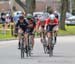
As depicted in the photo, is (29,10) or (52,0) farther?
(52,0)

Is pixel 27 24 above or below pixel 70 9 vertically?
above

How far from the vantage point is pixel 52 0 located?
90562 mm

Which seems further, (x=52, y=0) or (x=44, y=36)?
(x=52, y=0)

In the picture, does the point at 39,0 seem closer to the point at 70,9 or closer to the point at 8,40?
the point at 70,9

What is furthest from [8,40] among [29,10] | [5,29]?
[29,10]

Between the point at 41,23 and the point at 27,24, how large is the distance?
1698mm

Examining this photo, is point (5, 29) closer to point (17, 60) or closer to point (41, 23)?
point (41, 23)

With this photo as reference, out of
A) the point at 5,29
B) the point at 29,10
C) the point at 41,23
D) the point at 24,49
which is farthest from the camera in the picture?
the point at 29,10

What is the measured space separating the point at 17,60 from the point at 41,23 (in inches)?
118

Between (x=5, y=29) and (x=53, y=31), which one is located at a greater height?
(x=53, y=31)

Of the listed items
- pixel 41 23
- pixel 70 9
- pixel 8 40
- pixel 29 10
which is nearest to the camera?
pixel 41 23

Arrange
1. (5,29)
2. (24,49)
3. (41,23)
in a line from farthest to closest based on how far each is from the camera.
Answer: (5,29) < (41,23) < (24,49)

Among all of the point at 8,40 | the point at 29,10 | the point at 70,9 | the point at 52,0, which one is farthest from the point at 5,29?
the point at 52,0

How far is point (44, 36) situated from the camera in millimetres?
20109
